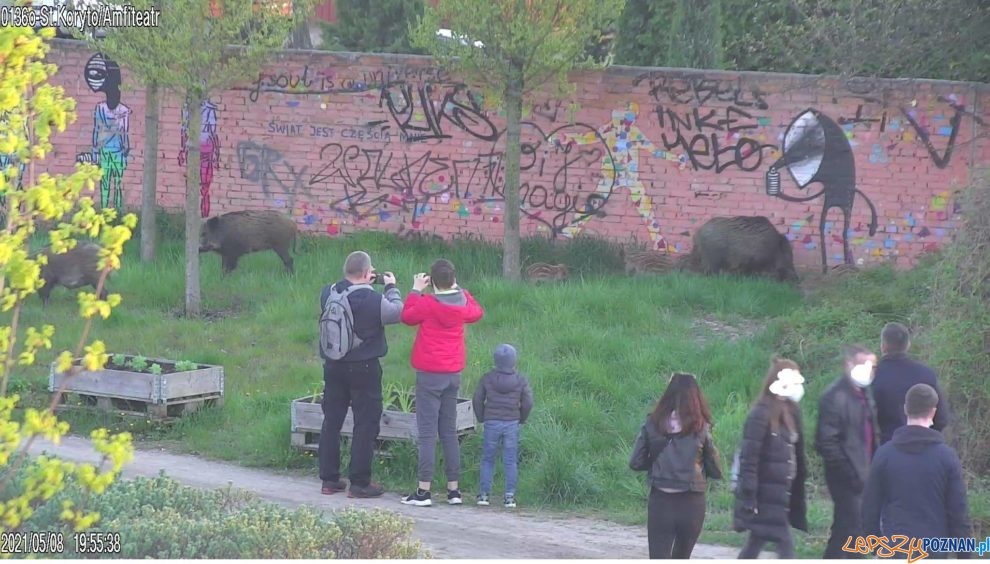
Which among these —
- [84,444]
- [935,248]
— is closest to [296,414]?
[84,444]

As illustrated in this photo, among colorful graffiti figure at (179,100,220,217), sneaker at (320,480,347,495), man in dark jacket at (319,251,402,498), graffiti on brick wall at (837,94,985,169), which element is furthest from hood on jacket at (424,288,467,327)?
colorful graffiti figure at (179,100,220,217)

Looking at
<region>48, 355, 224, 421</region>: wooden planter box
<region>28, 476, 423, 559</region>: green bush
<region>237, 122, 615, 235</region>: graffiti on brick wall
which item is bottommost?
<region>48, 355, 224, 421</region>: wooden planter box

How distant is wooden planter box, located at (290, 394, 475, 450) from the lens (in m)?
9.48

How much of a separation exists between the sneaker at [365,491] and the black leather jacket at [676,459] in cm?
297

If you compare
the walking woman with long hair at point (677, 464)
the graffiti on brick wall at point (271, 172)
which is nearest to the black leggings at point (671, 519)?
the walking woman with long hair at point (677, 464)

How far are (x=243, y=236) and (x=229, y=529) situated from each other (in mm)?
9115

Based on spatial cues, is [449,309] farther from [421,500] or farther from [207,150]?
[207,150]

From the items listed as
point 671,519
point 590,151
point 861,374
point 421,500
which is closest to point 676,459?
point 671,519

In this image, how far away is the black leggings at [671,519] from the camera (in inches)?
254

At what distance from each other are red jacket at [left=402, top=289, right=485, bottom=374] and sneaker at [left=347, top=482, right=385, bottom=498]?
3.46 ft

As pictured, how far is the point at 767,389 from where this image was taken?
6.50 meters

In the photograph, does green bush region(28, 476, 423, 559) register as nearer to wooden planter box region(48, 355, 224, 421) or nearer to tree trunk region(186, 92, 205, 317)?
wooden planter box region(48, 355, 224, 421)

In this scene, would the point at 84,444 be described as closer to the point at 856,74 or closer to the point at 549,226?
the point at 549,226

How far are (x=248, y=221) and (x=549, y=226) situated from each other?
3.95 meters
